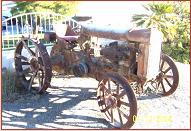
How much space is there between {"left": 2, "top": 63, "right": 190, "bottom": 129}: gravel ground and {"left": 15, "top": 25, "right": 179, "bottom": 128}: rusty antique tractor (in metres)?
0.21

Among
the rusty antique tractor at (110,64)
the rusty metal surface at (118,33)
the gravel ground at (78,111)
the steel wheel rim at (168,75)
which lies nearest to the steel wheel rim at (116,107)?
the rusty antique tractor at (110,64)

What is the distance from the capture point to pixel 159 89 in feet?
20.8

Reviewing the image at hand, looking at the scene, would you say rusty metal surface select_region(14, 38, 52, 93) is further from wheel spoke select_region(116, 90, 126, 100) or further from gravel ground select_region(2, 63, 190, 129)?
wheel spoke select_region(116, 90, 126, 100)

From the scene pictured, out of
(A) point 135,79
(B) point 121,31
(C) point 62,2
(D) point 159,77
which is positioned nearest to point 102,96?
(A) point 135,79

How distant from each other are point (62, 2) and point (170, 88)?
304 inches

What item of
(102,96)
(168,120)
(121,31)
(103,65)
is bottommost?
(168,120)

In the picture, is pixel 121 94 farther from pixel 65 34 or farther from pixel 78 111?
pixel 65 34

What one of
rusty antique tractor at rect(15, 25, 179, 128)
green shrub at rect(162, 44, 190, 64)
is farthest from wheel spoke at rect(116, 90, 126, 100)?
green shrub at rect(162, 44, 190, 64)

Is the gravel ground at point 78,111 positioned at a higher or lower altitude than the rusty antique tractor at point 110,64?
lower

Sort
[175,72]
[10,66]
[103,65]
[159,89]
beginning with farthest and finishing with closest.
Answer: [10,66] < [159,89] < [175,72] < [103,65]

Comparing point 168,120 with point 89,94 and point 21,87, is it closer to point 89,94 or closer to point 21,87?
point 89,94

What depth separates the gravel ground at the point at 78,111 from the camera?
5.05 metres

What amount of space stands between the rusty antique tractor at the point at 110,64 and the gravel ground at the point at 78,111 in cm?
21

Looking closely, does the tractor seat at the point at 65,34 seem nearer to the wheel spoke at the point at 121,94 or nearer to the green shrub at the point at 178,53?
the wheel spoke at the point at 121,94
